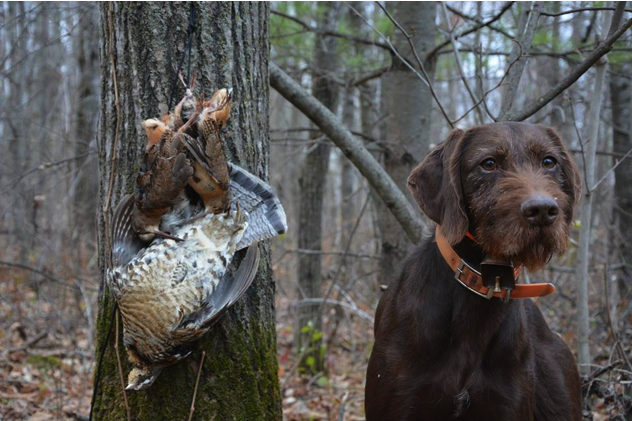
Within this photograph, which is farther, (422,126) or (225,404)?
(422,126)

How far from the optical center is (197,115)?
241 centimetres

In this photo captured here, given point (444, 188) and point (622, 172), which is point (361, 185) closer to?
point (444, 188)

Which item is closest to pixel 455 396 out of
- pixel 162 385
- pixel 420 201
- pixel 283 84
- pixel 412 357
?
pixel 412 357

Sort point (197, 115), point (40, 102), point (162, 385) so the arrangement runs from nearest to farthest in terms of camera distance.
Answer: point (197, 115) → point (162, 385) → point (40, 102)

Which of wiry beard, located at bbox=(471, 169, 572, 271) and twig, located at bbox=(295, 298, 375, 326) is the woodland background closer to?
twig, located at bbox=(295, 298, 375, 326)

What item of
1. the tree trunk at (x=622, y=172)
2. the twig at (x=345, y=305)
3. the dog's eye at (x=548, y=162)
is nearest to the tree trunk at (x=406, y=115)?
the twig at (x=345, y=305)

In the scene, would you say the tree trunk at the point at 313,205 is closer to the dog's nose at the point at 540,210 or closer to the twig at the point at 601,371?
the twig at the point at 601,371

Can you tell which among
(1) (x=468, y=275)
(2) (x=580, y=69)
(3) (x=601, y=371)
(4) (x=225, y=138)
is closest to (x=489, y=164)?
(1) (x=468, y=275)

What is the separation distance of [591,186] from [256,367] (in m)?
2.75

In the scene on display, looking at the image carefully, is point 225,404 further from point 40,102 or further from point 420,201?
point 40,102

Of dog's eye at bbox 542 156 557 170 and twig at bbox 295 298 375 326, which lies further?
twig at bbox 295 298 375 326

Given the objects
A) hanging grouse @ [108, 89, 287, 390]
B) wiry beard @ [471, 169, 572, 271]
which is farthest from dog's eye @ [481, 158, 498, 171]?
hanging grouse @ [108, 89, 287, 390]

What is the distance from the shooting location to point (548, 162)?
282 cm

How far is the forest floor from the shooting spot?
4484 millimetres
